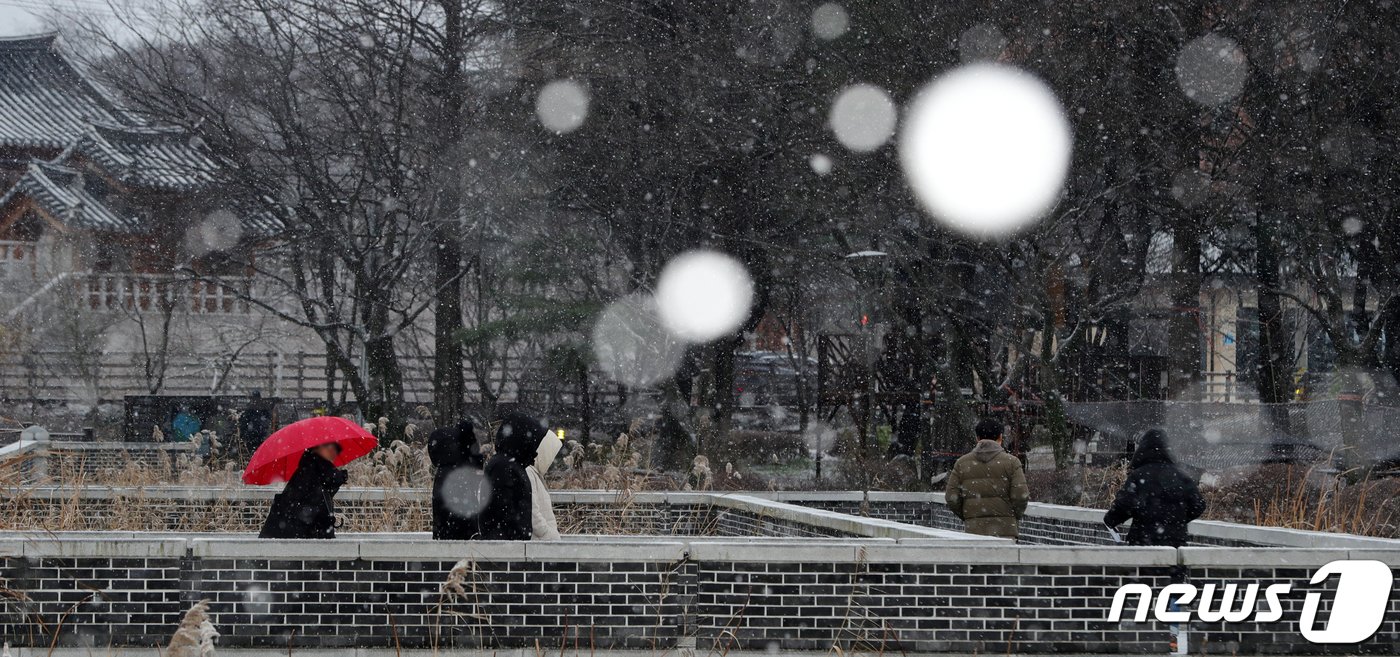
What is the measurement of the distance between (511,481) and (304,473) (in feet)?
3.92

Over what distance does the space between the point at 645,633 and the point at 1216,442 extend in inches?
585

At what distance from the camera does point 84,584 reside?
334 inches

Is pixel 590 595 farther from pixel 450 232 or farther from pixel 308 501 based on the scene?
pixel 450 232

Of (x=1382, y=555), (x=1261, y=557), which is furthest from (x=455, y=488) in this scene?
(x=1382, y=555)

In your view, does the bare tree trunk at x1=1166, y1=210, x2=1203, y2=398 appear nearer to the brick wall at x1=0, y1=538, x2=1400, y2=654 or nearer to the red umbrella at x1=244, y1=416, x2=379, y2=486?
the brick wall at x1=0, y1=538, x2=1400, y2=654

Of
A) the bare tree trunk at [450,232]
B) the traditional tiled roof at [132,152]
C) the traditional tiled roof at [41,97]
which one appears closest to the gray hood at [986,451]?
the bare tree trunk at [450,232]

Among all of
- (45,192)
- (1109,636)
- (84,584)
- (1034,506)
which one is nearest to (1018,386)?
(1034,506)

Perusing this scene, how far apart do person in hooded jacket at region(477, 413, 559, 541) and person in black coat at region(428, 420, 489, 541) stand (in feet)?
0.27

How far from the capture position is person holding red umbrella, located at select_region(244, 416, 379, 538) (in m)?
8.88

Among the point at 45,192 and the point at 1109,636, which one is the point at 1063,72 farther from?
the point at 45,192

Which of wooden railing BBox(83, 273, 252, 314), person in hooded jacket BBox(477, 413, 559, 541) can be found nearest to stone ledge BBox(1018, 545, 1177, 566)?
person in hooded jacket BBox(477, 413, 559, 541)

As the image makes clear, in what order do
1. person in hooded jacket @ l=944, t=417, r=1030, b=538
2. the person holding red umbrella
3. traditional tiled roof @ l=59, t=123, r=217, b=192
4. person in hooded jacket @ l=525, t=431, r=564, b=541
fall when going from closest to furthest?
the person holding red umbrella, person in hooded jacket @ l=525, t=431, r=564, b=541, person in hooded jacket @ l=944, t=417, r=1030, b=538, traditional tiled roof @ l=59, t=123, r=217, b=192

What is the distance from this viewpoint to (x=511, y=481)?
29.7 feet
